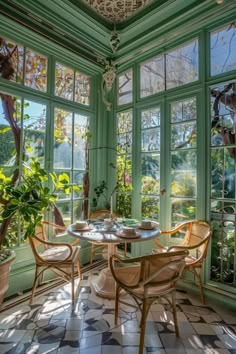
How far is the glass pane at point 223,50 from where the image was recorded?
7.54 ft

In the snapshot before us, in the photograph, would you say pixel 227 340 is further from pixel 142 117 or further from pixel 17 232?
pixel 142 117

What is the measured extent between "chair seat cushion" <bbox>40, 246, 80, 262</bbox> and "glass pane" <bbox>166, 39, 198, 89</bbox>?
7.80 ft

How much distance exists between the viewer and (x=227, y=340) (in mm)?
1728

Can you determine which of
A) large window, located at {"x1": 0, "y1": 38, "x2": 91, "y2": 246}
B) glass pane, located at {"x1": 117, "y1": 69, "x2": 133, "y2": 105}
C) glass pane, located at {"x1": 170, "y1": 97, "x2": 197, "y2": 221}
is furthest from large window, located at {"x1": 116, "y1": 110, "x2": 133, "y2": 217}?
glass pane, located at {"x1": 170, "y1": 97, "x2": 197, "y2": 221}

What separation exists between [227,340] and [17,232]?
2.29 meters

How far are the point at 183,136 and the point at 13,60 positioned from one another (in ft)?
7.17

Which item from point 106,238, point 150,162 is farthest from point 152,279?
point 150,162

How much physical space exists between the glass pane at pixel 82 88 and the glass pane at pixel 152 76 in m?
0.85

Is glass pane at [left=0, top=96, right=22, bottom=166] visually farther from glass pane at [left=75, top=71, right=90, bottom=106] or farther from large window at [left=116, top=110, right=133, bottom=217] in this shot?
large window at [left=116, top=110, right=133, bottom=217]

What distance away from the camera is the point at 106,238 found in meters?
1.93

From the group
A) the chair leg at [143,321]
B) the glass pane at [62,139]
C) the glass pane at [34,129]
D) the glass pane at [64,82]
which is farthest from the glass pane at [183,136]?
the chair leg at [143,321]

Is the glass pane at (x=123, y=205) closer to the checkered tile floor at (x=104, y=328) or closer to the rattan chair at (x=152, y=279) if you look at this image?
the checkered tile floor at (x=104, y=328)

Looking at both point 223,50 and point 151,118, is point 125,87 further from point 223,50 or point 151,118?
Answer: point 223,50

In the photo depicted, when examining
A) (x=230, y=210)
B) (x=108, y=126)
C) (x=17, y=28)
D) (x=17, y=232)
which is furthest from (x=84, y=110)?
(x=230, y=210)
